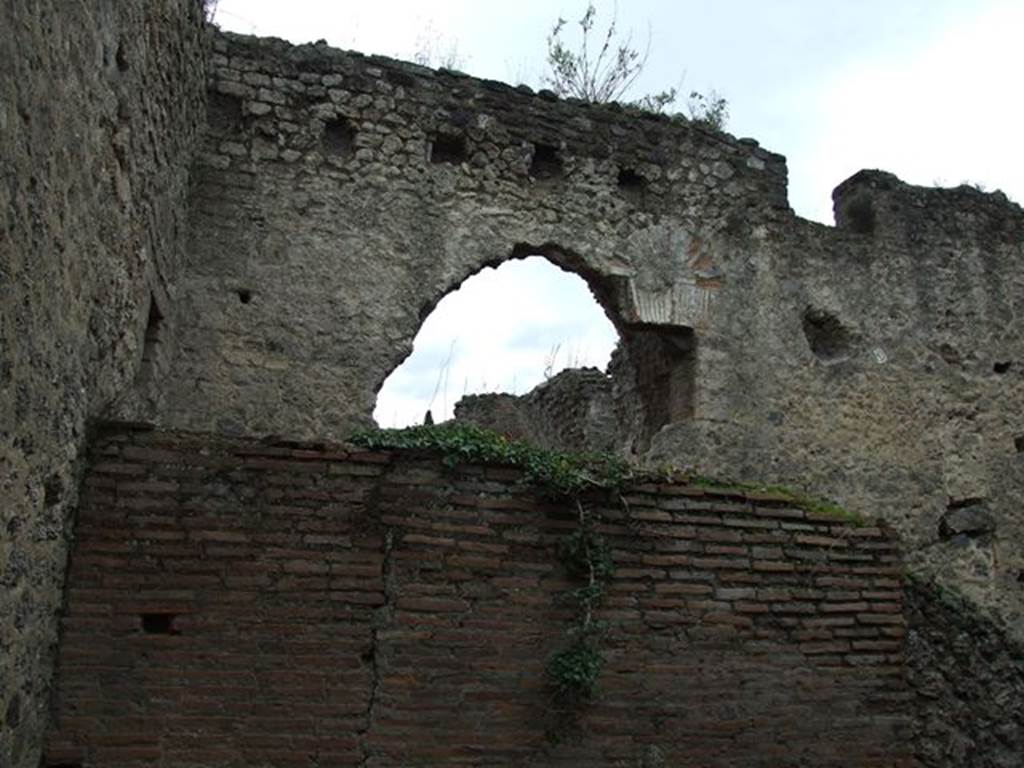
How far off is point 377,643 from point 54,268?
205 cm

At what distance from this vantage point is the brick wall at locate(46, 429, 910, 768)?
446cm

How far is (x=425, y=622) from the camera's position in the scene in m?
4.86

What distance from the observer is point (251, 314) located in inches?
285

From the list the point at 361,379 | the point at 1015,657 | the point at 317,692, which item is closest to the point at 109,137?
the point at 317,692

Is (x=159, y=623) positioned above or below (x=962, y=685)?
above

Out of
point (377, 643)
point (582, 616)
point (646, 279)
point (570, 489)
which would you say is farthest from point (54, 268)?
point (646, 279)

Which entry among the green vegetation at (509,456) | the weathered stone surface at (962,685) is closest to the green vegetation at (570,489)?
the green vegetation at (509,456)

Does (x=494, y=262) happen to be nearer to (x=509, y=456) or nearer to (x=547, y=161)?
(x=547, y=161)

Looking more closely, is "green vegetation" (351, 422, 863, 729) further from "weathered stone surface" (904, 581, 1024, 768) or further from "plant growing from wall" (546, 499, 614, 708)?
"weathered stone surface" (904, 581, 1024, 768)

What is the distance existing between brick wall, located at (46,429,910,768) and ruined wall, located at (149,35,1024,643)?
7.57ft

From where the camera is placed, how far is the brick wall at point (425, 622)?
4.46 m

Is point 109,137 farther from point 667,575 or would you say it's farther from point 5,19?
point 667,575

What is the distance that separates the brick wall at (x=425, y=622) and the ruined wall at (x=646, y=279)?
90.8 inches

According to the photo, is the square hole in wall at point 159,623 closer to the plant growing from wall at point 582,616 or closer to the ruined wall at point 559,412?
the plant growing from wall at point 582,616
